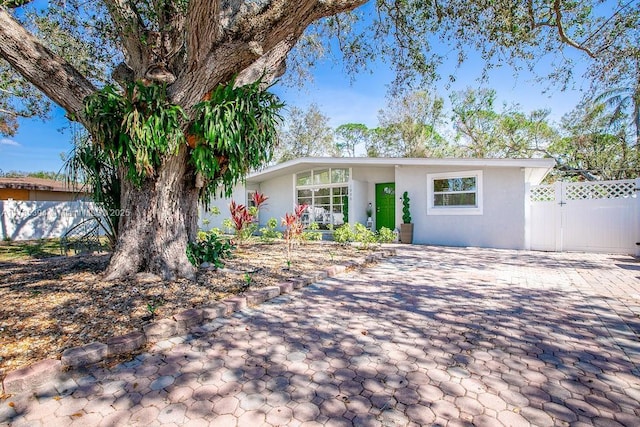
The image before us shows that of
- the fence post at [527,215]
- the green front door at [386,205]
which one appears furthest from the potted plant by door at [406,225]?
the fence post at [527,215]

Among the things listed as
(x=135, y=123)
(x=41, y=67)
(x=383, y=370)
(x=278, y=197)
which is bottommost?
(x=383, y=370)

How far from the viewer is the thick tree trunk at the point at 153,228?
442 cm

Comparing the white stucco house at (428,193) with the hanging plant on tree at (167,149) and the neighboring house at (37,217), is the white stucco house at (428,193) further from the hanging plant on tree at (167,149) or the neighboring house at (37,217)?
the neighboring house at (37,217)

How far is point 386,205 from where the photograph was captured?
11.9 meters

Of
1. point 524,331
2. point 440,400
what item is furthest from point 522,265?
point 440,400

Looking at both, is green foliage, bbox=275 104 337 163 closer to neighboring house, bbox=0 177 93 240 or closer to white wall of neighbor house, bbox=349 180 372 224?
white wall of neighbor house, bbox=349 180 372 224

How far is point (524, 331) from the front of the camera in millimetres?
3092

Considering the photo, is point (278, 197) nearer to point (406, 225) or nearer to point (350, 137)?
point (406, 225)

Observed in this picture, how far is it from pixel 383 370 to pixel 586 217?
30.0ft

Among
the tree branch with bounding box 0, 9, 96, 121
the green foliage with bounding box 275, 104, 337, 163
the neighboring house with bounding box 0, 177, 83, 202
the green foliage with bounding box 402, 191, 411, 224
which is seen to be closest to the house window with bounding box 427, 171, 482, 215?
the green foliage with bounding box 402, 191, 411, 224

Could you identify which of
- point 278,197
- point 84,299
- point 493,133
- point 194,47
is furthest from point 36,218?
point 493,133

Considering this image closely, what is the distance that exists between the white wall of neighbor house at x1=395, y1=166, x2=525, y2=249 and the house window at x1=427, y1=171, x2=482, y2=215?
132 mm

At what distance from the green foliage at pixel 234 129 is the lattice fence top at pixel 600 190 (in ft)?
28.2

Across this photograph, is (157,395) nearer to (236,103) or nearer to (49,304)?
(49,304)
